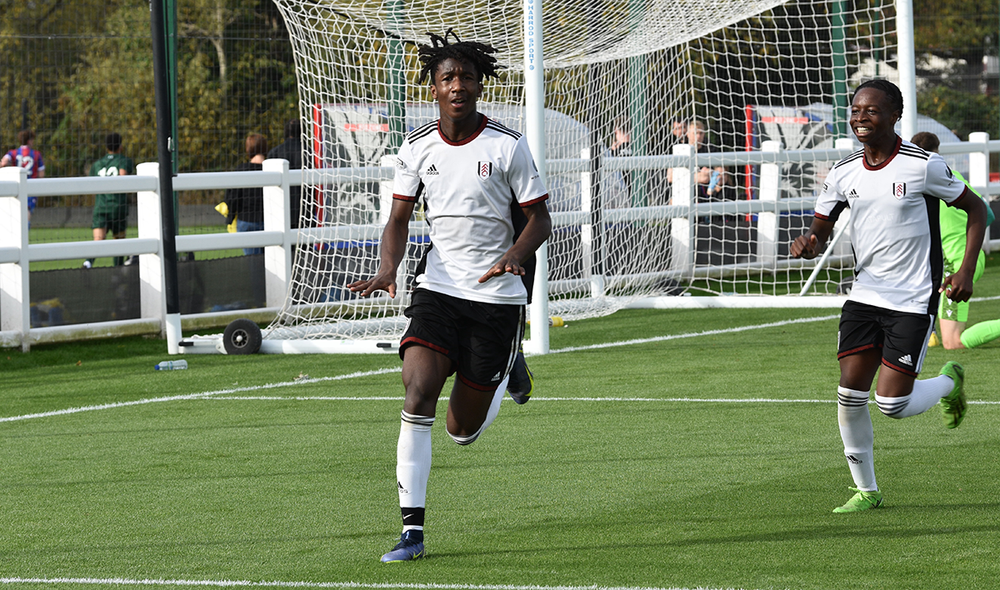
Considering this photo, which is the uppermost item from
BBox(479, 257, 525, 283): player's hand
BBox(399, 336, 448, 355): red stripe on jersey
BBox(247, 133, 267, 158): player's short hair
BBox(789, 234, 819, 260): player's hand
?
BBox(247, 133, 267, 158): player's short hair

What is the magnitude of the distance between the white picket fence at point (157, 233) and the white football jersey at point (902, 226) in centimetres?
769

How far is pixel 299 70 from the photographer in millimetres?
12984

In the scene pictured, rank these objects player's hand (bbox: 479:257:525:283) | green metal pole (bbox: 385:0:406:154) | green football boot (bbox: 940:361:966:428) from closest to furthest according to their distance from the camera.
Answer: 1. player's hand (bbox: 479:257:525:283)
2. green football boot (bbox: 940:361:966:428)
3. green metal pole (bbox: 385:0:406:154)

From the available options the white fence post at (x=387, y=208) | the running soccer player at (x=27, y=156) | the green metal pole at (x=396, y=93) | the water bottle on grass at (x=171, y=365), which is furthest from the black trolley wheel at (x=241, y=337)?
the running soccer player at (x=27, y=156)

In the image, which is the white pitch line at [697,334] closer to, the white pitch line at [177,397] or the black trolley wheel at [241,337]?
the white pitch line at [177,397]

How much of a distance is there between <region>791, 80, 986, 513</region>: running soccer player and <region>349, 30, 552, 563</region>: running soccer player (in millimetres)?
1379

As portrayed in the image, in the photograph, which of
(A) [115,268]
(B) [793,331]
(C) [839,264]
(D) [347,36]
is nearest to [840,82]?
(C) [839,264]

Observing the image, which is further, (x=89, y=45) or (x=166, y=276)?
(x=89, y=45)

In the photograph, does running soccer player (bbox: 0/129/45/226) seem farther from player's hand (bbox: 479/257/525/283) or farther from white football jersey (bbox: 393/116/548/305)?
player's hand (bbox: 479/257/525/283)

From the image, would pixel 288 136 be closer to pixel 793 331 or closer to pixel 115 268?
pixel 115 268

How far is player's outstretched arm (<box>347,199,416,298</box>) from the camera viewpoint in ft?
18.2

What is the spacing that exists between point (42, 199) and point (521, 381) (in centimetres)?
1232

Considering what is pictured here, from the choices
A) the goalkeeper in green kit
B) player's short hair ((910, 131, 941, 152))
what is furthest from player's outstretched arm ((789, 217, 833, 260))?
the goalkeeper in green kit

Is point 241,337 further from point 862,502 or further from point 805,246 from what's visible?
point 862,502
